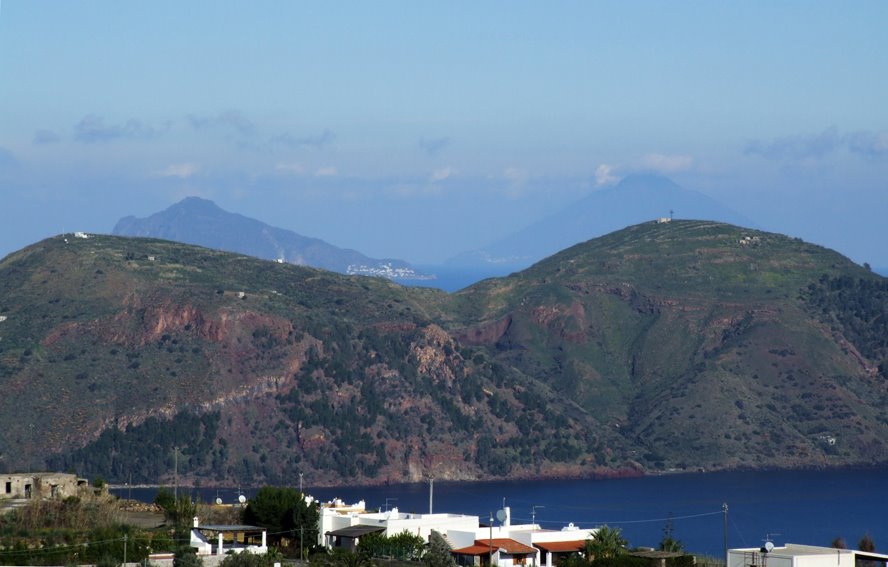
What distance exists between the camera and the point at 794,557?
3356 inches

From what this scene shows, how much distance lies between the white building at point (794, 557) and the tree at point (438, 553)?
534 inches

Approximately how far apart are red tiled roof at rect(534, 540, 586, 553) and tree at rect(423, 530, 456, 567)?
15.7 ft

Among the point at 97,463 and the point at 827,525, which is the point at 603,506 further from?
the point at 97,463

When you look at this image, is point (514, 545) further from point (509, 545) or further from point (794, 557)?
point (794, 557)

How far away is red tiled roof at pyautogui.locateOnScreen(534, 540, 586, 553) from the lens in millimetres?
98812

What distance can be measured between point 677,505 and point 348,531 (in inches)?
3903

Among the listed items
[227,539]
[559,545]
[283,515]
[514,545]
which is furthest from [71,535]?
[559,545]

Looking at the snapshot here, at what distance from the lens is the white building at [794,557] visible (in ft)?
281

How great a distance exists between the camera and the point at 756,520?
183 meters

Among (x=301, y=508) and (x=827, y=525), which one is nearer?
(x=301, y=508)

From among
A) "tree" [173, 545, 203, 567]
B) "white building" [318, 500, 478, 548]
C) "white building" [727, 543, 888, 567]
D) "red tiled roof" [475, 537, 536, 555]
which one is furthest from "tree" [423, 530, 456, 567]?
"white building" [727, 543, 888, 567]

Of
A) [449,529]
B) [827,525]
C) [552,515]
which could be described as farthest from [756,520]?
[449,529]

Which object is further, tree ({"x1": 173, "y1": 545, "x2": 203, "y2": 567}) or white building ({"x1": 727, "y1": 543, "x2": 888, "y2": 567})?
white building ({"x1": 727, "y1": 543, "x2": 888, "y2": 567})

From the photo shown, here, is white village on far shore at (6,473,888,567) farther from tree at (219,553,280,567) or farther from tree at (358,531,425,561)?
tree at (358,531,425,561)
